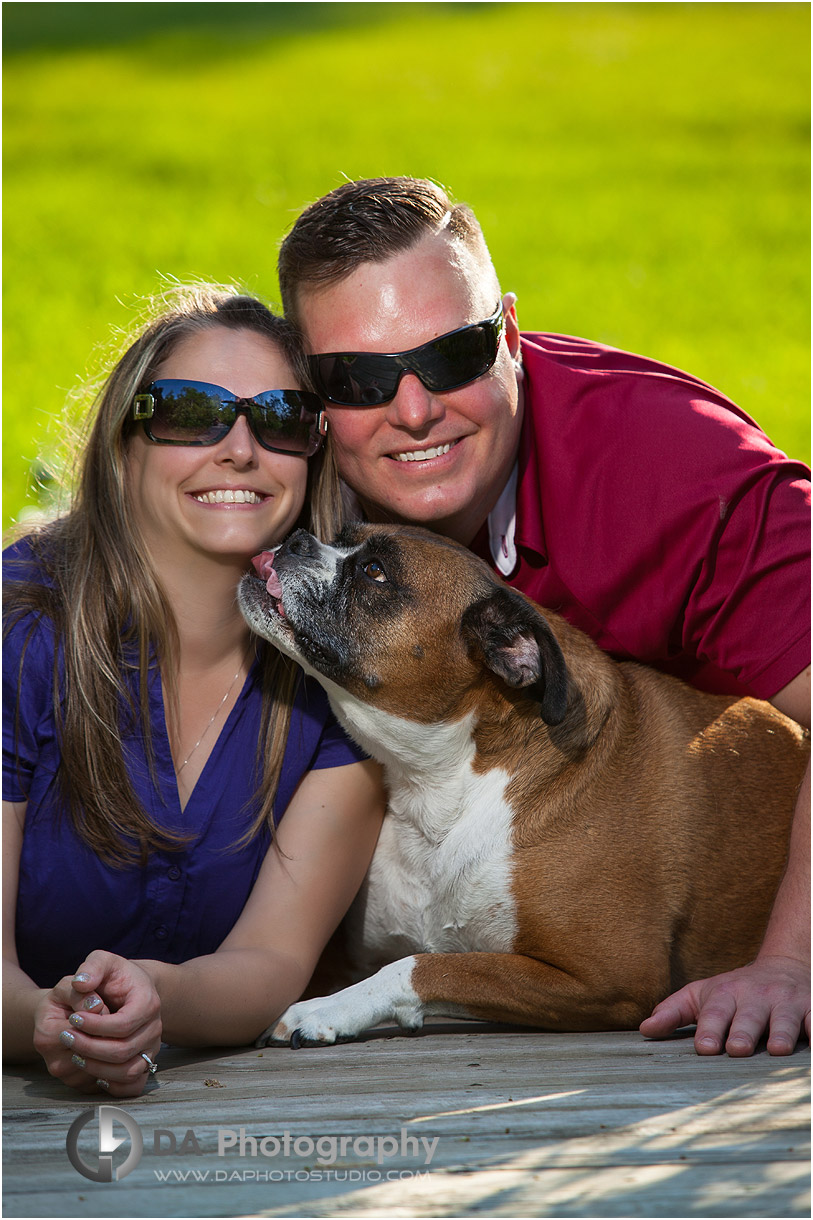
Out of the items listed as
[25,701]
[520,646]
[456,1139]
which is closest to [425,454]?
[520,646]

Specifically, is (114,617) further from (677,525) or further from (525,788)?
(677,525)

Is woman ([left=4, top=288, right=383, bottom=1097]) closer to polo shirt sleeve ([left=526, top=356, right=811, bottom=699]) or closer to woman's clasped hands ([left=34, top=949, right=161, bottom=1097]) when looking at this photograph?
woman's clasped hands ([left=34, top=949, right=161, bottom=1097])

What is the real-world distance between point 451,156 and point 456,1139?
18.5 metres

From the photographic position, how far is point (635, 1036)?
3547mm

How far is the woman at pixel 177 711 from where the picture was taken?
146 inches

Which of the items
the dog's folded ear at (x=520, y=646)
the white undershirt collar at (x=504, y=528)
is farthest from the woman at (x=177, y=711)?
the white undershirt collar at (x=504, y=528)

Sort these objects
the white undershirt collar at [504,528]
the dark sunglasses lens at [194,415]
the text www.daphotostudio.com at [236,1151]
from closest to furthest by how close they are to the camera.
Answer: the text www.daphotostudio.com at [236,1151]
the dark sunglasses lens at [194,415]
the white undershirt collar at [504,528]

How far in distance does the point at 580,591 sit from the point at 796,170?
17.4m

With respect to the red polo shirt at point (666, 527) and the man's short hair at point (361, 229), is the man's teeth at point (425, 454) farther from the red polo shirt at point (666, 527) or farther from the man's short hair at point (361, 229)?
the man's short hair at point (361, 229)

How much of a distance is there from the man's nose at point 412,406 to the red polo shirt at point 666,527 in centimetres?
46

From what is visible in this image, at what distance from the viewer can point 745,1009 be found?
3.27 m

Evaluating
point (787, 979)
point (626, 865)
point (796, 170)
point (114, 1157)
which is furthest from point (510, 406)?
point (796, 170)

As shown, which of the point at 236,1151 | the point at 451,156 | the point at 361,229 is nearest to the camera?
the point at 236,1151

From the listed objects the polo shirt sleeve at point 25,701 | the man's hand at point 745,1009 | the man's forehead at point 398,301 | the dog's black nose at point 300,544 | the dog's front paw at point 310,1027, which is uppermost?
the man's forehead at point 398,301
